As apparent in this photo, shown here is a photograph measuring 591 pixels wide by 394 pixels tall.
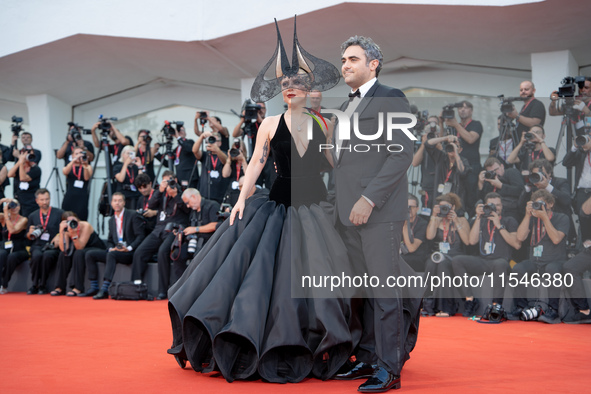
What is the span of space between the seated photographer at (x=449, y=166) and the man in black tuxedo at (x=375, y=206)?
12.5 ft

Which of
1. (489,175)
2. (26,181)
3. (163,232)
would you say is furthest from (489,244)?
(26,181)

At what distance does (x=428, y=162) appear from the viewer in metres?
6.81

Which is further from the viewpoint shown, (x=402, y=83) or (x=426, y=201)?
(x=402, y=83)

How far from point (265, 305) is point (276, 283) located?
5.6 inches

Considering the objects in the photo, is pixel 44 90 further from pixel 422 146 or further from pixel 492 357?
pixel 492 357

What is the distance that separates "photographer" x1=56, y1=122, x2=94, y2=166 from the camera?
8.98 m

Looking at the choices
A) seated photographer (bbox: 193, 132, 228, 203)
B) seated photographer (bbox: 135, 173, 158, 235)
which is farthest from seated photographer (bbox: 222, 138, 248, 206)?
seated photographer (bbox: 135, 173, 158, 235)

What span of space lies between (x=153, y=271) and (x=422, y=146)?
3.46 meters

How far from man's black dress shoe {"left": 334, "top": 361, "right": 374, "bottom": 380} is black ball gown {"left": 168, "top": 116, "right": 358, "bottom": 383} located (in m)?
0.06

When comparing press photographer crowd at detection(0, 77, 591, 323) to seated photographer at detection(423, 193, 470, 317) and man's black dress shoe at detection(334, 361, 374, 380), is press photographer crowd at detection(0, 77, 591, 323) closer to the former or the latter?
seated photographer at detection(423, 193, 470, 317)

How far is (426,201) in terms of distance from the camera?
6801 millimetres

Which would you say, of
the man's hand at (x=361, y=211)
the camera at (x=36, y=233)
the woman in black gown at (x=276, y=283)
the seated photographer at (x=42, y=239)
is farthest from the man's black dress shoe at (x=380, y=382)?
the camera at (x=36, y=233)

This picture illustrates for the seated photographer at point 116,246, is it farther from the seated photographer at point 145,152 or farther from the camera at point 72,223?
the seated photographer at point 145,152

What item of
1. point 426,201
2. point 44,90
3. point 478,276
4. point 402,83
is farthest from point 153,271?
point 44,90
